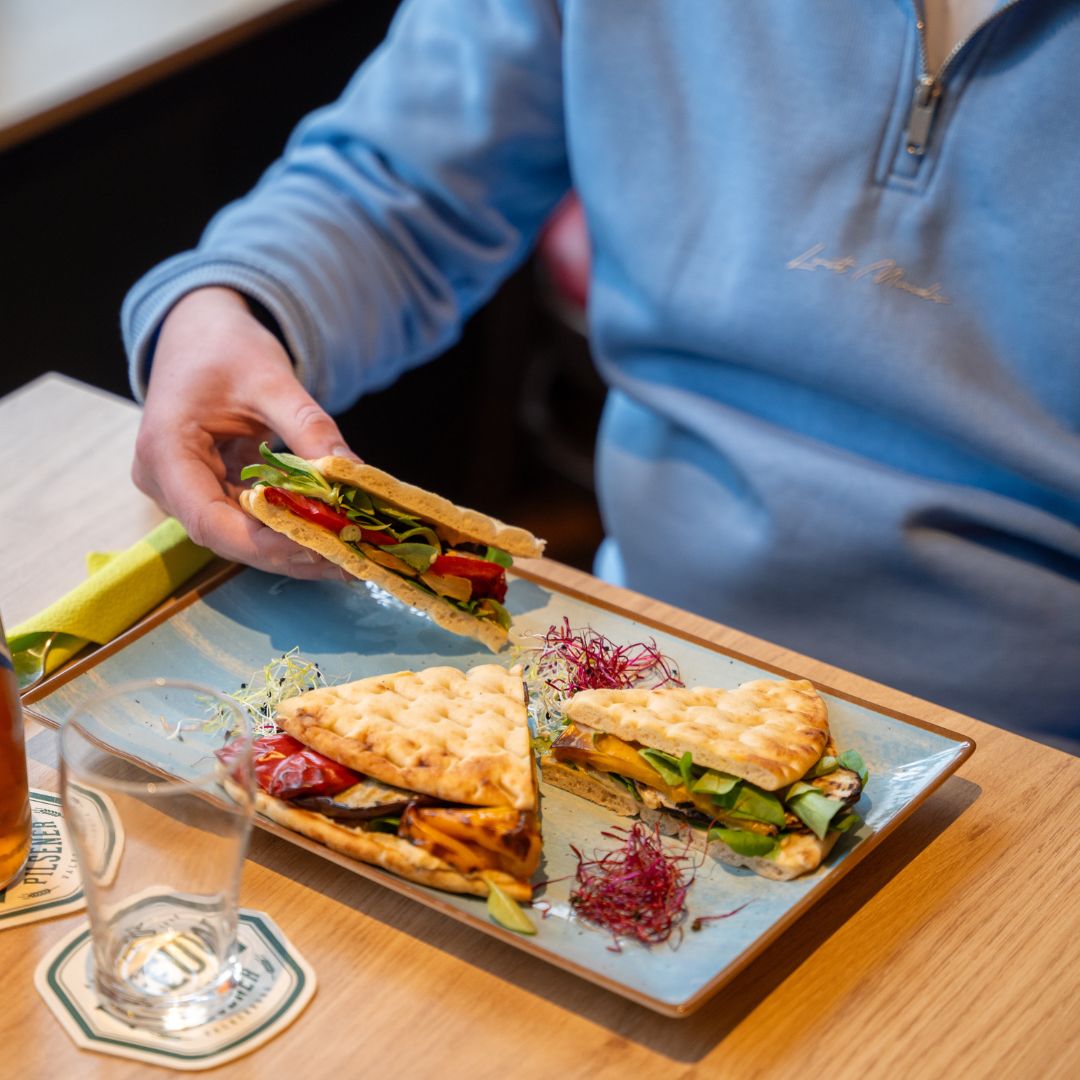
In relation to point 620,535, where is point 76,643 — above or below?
above

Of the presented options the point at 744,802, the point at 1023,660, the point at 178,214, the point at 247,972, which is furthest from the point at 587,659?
the point at 178,214

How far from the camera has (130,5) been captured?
274 centimetres

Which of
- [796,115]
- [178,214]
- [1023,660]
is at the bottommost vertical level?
[1023,660]

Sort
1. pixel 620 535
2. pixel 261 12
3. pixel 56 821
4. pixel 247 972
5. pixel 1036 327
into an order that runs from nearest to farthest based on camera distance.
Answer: pixel 247 972 < pixel 56 821 < pixel 1036 327 < pixel 620 535 < pixel 261 12

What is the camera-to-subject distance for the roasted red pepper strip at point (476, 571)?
1229mm

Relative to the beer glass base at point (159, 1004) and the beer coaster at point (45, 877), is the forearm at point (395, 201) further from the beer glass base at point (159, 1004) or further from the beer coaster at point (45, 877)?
the beer glass base at point (159, 1004)

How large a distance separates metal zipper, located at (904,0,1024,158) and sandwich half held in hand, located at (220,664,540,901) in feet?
2.41

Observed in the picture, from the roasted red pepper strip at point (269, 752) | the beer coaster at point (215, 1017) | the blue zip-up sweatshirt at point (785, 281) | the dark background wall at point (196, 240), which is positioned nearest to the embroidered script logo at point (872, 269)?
the blue zip-up sweatshirt at point (785, 281)

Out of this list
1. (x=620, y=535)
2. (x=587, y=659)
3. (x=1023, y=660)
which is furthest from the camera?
(x=620, y=535)

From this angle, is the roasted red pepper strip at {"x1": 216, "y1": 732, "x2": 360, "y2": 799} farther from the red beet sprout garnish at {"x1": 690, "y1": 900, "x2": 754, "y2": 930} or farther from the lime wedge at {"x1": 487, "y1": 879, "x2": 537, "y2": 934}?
the red beet sprout garnish at {"x1": 690, "y1": 900, "x2": 754, "y2": 930}

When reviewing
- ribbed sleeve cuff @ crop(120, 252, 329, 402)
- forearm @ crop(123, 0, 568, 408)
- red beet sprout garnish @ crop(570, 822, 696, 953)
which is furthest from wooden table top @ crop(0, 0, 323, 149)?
red beet sprout garnish @ crop(570, 822, 696, 953)

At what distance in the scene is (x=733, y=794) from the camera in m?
1.01

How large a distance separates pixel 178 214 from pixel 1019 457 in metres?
2.00

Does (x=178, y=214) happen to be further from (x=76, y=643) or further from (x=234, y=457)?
(x=76, y=643)
